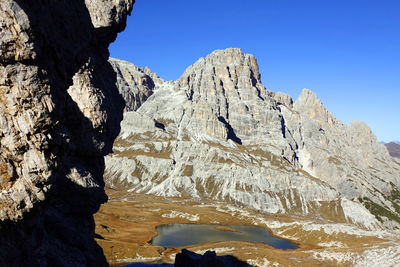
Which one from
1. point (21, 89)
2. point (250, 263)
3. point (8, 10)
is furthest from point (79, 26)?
point (250, 263)

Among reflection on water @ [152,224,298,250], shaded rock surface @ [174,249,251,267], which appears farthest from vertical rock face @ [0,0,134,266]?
reflection on water @ [152,224,298,250]

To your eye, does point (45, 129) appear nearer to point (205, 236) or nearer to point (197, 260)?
point (197, 260)

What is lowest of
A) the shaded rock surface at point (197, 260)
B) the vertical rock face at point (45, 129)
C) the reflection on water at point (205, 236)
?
the reflection on water at point (205, 236)

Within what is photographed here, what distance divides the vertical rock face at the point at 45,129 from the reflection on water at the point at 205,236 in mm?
70770

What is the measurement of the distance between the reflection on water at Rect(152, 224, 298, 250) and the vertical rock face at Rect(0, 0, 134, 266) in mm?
70770

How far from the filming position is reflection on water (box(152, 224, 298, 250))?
10962 cm

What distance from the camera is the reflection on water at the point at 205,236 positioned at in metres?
110

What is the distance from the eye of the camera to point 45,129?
20.5 meters

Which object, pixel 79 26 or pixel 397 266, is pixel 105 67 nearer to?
pixel 79 26

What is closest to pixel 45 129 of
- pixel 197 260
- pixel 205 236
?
pixel 197 260

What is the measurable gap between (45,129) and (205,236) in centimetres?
11299

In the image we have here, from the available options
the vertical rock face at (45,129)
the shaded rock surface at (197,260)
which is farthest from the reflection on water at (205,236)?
the vertical rock face at (45,129)

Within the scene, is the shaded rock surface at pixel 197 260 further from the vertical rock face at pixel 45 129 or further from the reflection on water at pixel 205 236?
the reflection on water at pixel 205 236

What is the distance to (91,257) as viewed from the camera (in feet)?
127
